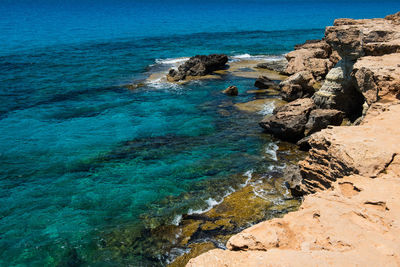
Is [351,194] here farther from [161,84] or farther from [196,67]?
[196,67]

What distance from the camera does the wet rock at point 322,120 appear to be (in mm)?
20203

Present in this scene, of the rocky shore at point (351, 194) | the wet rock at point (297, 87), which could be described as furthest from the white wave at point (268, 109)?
the rocky shore at point (351, 194)

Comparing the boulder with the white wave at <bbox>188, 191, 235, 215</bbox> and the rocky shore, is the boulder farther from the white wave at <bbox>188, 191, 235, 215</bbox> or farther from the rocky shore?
the white wave at <bbox>188, 191, 235, 215</bbox>

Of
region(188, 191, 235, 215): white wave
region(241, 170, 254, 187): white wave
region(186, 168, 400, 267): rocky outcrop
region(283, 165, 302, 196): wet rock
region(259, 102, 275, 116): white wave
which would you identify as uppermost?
region(186, 168, 400, 267): rocky outcrop

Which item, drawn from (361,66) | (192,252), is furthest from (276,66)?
(192,252)

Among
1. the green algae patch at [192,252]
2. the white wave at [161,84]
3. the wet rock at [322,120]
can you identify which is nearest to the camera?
the green algae patch at [192,252]

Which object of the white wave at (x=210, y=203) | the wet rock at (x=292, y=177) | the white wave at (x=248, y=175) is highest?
the wet rock at (x=292, y=177)

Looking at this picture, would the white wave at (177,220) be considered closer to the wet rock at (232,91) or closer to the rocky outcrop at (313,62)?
the wet rock at (232,91)

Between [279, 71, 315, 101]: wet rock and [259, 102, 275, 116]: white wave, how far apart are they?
57.0 inches

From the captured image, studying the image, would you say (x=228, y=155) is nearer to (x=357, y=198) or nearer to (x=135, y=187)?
(x=135, y=187)

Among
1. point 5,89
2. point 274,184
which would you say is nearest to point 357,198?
point 274,184

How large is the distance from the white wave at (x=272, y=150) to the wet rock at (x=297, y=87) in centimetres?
851

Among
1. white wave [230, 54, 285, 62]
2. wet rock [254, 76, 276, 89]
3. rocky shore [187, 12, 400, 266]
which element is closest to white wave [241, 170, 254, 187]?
rocky shore [187, 12, 400, 266]

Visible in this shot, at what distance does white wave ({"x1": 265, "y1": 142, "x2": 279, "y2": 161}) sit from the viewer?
1907cm
